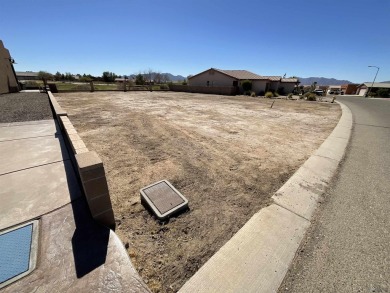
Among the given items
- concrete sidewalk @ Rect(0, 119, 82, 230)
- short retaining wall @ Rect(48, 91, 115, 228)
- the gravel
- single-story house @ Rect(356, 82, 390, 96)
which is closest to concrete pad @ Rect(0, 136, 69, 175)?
concrete sidewalk @ Rect(0, 119, 82, 230)

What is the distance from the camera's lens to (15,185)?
9.75 ft

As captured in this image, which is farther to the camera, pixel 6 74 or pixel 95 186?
pixel 6 74

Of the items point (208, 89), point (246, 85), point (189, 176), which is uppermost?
point (246, 85)

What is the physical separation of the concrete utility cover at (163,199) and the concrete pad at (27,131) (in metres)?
4.44

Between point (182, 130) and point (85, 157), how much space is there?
5107mm

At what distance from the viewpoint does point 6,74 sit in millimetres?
18594

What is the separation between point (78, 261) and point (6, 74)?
26629 mm

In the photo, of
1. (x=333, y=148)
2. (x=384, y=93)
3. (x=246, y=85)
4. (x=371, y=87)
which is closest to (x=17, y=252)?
(x=333, y=148)

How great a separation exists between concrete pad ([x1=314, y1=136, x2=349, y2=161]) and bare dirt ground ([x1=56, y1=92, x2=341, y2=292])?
0.25 metres

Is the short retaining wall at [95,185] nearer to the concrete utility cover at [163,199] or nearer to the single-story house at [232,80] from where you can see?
the concrete utility cover at [163,199]

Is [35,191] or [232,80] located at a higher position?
[232,80]

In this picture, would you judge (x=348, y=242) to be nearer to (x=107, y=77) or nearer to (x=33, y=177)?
(x=33, y=177)

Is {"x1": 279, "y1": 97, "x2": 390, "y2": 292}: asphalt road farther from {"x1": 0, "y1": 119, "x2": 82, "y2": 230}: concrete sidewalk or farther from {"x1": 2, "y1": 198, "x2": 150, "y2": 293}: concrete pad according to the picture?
{"x1": 0, "y1": 119, "x2": 82, "y2": 230}: concrete sidewalk

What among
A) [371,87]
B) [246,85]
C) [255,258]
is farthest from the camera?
[371,87]
